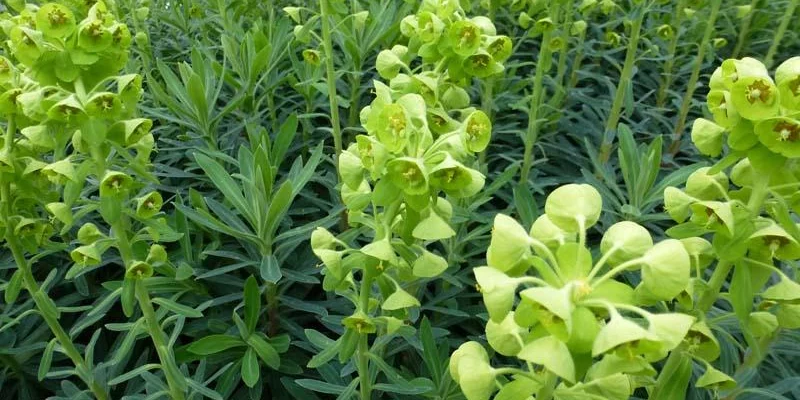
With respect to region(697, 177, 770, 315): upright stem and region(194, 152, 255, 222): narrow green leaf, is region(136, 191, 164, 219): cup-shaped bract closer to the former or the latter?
region(194, 152, 255, 222): narrow green leaf

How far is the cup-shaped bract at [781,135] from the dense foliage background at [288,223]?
0.37 m

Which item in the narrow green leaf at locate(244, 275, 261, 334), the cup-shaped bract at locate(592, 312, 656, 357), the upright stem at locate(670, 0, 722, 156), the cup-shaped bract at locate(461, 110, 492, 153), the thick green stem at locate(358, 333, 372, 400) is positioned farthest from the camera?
the upright stem at locate(670, 0, 722, 156)

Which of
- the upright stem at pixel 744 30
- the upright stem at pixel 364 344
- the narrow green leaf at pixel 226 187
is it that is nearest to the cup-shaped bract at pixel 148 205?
the narrow green leaf at pixel 226 187

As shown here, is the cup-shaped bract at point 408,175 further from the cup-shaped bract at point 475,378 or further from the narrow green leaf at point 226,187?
the narrow green leaf at point 226,187

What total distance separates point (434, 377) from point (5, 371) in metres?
1.51

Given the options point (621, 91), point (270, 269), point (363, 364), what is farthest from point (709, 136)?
point (621, 91)

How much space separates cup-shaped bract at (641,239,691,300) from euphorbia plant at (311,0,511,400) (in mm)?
355

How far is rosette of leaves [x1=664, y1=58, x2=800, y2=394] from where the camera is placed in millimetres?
961

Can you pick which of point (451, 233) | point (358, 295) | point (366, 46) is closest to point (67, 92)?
point (358, 295)

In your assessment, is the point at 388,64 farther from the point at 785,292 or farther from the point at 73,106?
the point at 785,292

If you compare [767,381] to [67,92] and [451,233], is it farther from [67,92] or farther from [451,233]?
[67,92]

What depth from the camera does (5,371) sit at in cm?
203

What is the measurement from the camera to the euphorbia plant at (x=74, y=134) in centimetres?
129

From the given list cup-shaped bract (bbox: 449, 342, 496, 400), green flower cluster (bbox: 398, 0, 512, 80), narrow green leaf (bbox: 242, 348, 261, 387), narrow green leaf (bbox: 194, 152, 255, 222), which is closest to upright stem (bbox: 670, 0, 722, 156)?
green flower cluster (bbox: 398, 0, 512, 80)
